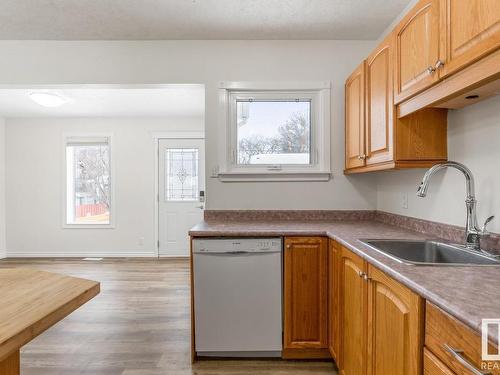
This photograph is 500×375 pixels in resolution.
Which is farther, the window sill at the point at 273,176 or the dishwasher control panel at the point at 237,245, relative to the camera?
the window sill at the point at 273,176

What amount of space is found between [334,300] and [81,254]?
15.2 ft

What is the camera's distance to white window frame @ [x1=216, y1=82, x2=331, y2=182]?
109 inches

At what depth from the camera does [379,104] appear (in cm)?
204

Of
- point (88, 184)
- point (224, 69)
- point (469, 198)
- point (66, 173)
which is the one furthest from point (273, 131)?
point (66, 173)

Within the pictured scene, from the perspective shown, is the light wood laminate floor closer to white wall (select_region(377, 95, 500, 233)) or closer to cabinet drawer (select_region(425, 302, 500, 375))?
white wall (select_region(377, 95, 500, 233))

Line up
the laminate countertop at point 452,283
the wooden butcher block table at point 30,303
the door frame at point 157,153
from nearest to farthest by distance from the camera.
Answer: the wooden butcher block table at point 30,303, the laminate countertop at point 452,283, the door frame at point 157,153

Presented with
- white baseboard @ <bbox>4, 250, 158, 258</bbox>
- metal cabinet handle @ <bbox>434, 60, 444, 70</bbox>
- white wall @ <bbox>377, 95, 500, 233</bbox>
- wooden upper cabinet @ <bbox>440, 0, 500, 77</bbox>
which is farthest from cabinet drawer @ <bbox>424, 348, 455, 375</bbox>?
white baseboard @ <bbox>4, 250, 158, 258</bbox>

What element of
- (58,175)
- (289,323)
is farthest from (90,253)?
(289,323)

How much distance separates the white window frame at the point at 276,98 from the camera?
2.78 m

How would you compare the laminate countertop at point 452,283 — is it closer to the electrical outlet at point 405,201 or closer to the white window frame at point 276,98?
the electrical outlet at point 405,201

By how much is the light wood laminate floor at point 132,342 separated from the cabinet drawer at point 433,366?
4.17ft

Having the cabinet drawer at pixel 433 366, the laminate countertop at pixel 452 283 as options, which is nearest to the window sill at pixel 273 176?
the laminate countertop at pixel 452 283

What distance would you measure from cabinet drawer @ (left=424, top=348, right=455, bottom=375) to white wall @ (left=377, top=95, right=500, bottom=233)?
86 cm

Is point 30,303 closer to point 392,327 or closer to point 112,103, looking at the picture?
point 392,327
